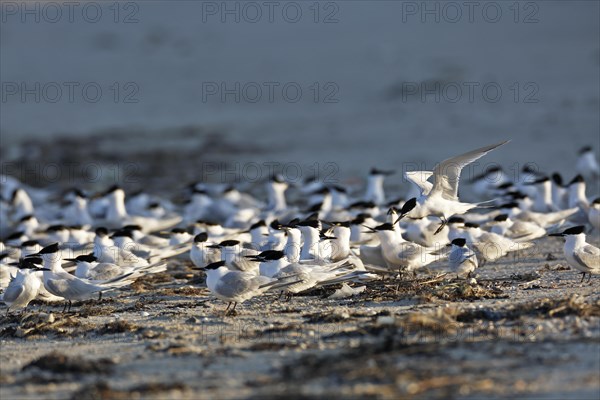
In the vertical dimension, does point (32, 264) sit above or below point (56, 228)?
above

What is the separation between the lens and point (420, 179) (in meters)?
8.45

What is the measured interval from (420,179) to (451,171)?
283mm

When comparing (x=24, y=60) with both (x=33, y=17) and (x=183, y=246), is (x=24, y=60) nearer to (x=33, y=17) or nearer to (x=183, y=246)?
(x=33, y=17)

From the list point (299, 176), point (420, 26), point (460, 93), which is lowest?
point (299, 176)

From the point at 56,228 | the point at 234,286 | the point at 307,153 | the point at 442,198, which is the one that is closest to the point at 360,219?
the point at 442,198

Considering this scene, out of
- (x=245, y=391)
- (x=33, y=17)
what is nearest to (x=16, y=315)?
(x=245, y=391)

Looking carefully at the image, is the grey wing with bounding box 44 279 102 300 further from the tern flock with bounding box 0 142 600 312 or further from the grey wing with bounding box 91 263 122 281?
the grey wing with bounding box 91 263 122 281

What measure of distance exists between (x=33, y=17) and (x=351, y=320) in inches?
1193

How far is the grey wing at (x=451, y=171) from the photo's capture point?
26.5 feet

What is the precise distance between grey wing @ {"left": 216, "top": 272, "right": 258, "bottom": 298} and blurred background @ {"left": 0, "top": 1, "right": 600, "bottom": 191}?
9.33 meters

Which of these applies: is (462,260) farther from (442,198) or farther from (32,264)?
(32,264)

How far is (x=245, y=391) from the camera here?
484cm

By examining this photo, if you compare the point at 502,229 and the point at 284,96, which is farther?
the point at 284,96

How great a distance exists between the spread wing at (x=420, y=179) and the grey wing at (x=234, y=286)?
1.85 meters
